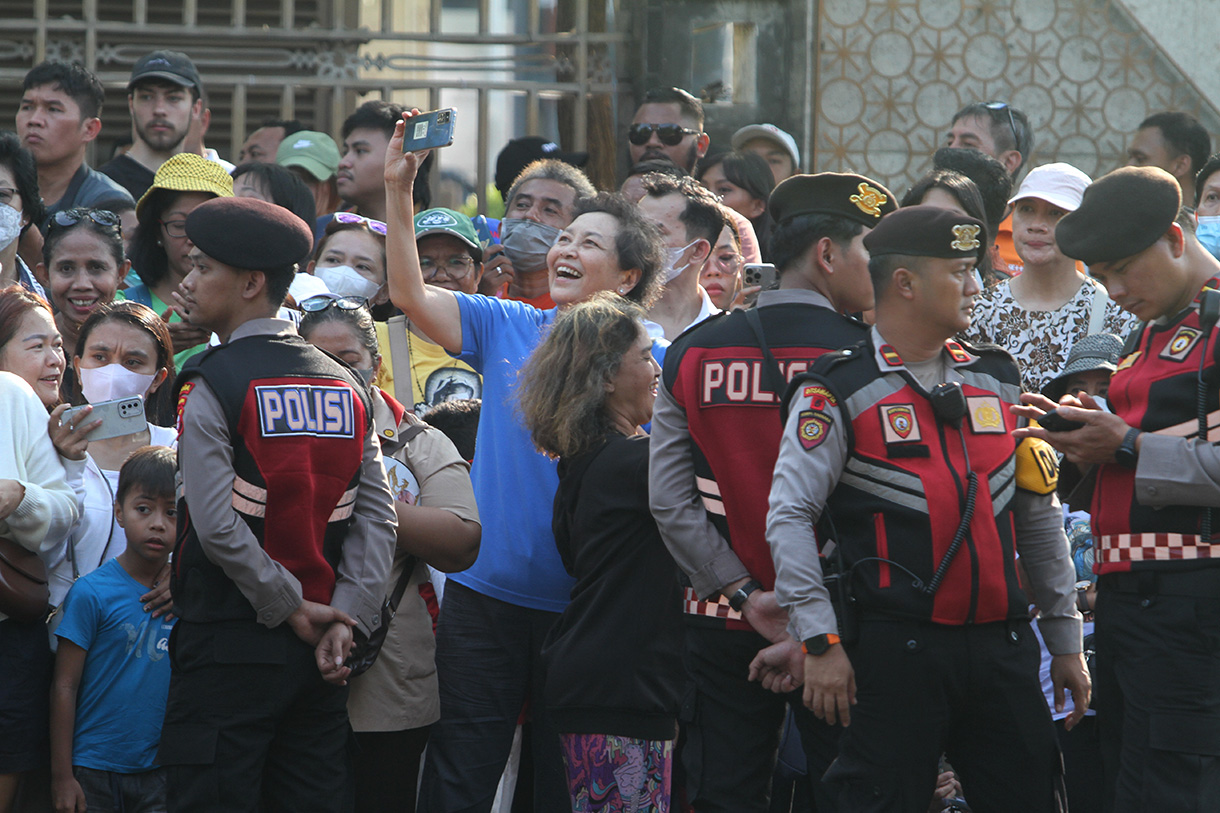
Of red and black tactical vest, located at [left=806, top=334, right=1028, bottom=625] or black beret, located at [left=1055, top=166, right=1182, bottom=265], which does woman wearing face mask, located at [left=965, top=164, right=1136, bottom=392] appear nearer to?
black beret, located at [left=1055, top=166, right=1182, bottom=265]

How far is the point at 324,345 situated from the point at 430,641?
39.5 inches

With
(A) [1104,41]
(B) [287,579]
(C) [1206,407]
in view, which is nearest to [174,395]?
(B) [287,579]

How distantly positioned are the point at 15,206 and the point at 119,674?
216 centimetres

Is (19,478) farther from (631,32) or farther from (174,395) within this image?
(631,32)

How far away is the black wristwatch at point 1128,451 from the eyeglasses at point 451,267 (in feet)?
8.99

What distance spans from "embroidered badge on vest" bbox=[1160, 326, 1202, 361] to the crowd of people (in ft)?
0.05

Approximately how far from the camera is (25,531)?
3916 millimetres

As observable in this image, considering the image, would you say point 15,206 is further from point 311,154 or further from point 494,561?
point 494,561

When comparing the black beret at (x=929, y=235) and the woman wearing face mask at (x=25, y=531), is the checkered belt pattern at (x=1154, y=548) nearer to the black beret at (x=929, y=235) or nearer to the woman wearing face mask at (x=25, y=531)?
the black beret at (x=929, y=235)

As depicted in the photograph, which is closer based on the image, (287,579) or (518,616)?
(287,579)

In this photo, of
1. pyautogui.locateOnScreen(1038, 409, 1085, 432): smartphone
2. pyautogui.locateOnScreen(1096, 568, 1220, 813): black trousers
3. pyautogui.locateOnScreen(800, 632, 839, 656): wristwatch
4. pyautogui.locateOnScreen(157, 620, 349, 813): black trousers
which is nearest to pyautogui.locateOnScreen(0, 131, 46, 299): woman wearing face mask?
pyautogui.locateOnScreen(157, 620, 349, 813): black trousers

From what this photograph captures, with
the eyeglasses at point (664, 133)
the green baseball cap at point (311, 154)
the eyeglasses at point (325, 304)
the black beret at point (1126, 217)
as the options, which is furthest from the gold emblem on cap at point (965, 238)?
the green baseball cap at point (311, 154)

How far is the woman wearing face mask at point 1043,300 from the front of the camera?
500 centimetres

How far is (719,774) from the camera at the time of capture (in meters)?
3.41
